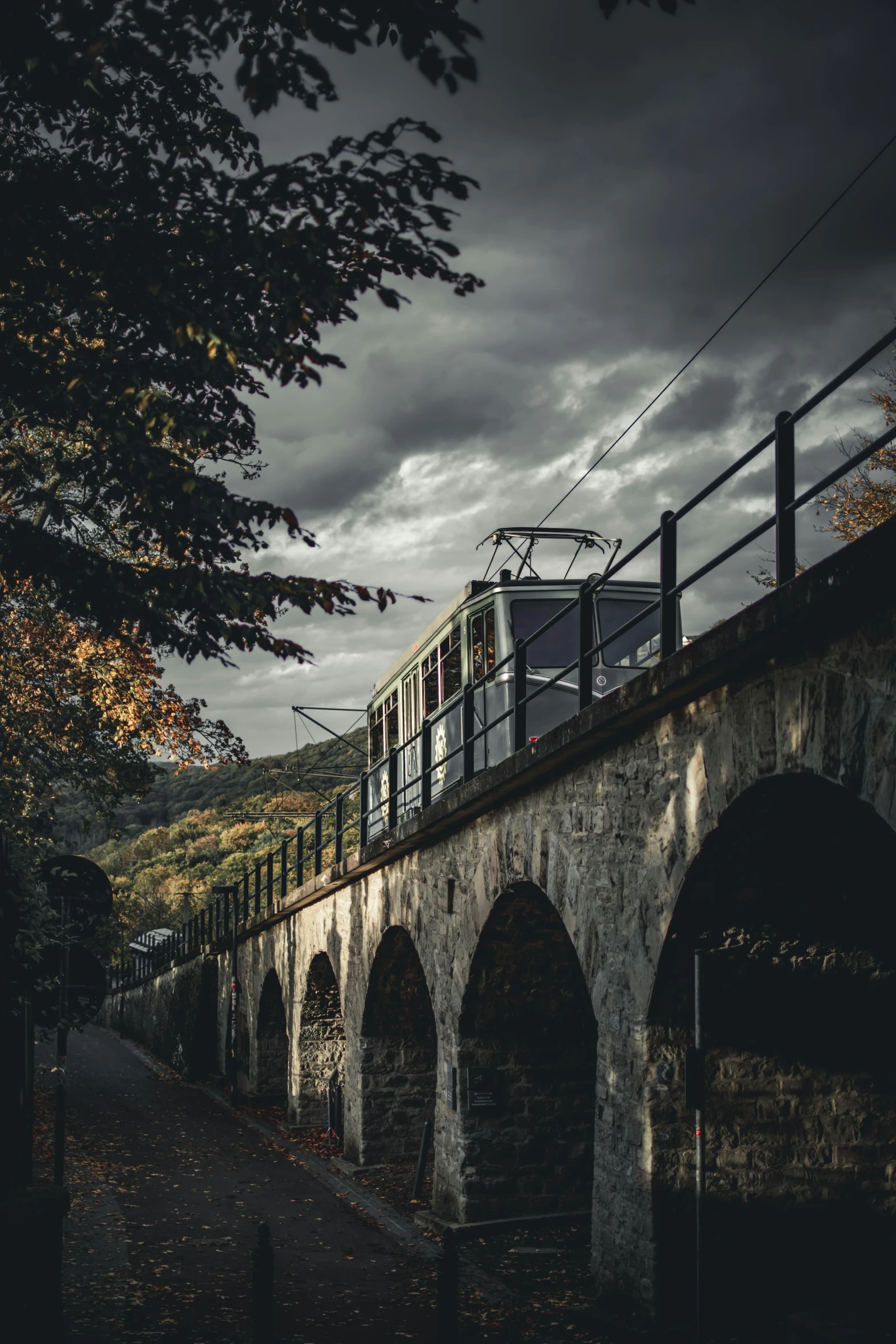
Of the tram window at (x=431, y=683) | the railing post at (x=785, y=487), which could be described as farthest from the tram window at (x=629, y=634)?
the railing post at (x=785, y=487)

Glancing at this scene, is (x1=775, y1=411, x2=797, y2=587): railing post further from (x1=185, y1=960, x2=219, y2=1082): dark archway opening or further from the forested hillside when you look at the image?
the forested hillside

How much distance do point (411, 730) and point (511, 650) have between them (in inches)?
132

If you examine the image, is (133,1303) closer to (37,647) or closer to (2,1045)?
(2,1045)

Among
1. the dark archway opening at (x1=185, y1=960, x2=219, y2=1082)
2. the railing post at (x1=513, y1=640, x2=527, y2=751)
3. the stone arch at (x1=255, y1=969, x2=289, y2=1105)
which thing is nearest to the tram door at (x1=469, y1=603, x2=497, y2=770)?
the railing post at (x1=513, y1=640, x2=527, y2=751)

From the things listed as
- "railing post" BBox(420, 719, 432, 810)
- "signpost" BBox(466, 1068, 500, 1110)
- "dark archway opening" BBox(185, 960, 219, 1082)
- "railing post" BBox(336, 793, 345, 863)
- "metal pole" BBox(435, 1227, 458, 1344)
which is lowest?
"dark archway opening" BBox(185, 960, 219, 1082)

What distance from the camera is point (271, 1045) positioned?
932 inches

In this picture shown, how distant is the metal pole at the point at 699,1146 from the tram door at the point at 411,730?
9149 millimetres

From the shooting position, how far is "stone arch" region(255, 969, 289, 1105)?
2341 cm

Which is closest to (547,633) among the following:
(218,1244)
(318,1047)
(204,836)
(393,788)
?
(393,788)

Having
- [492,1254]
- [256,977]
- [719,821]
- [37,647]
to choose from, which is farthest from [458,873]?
[256,977]

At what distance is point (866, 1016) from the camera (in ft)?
28.9

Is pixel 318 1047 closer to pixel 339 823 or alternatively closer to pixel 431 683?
pixel 339 823

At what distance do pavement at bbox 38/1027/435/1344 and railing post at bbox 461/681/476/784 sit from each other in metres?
4.36

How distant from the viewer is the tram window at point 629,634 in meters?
14.0
